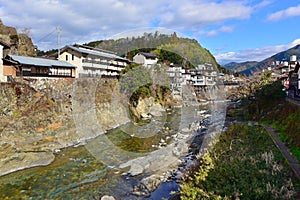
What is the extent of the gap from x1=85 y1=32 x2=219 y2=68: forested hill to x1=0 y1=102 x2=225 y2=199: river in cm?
3809

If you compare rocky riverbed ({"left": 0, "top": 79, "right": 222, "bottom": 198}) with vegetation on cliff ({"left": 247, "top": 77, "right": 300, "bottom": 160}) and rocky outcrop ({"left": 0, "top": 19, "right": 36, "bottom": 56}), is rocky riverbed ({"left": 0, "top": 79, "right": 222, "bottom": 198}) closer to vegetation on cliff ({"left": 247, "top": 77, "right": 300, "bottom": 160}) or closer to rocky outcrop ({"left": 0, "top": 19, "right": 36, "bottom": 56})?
vegetation on cliff ({"left": 247, "top": 77, "right": 300, "bottom": 160})

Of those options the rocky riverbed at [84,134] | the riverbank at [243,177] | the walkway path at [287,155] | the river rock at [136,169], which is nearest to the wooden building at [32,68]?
the rocky riverbed at [84,134]

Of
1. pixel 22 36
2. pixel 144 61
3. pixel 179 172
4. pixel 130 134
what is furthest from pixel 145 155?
pixel 144 61

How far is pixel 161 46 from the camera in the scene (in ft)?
196

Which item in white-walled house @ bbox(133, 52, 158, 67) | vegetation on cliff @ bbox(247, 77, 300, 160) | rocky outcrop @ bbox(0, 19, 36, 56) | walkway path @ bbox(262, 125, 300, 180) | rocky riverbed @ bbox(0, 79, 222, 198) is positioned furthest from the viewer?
white-walled house @ bbox(133, 52, 158, 67)

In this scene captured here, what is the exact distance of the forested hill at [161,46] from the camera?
181 ft

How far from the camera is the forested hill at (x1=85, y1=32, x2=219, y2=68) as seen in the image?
55.1 meters

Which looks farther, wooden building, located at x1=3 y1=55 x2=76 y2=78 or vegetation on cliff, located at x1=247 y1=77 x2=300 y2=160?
wooden building, located at x1=3 y1=55 x2=76 y2=78

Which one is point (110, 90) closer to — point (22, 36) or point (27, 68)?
point (27, 68)

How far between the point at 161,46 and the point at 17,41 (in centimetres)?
3530

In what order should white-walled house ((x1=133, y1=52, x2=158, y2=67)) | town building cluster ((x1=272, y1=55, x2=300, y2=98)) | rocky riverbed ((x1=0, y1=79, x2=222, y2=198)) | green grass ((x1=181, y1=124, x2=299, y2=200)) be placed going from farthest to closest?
1. white-walled house ((x1=133, y1=52, x2=158, y2=67))
2. town building cluster ((x1=272, y1=55, x2=300, y2=98))
3. rocky riverbed ((x1=0, y1=79, x2=222, y2=198))
4. green grass ((x1=181, y1=124, x2=299, y2=200))

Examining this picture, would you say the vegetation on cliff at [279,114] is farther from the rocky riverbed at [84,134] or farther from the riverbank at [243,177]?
the rocky riverbed at [84,134]

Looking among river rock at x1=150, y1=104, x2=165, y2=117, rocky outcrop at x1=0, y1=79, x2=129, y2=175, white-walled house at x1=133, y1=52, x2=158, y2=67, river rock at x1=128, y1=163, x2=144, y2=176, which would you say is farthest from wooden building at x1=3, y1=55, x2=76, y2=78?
white-walled house at x1=133, y1=52, x2=158, y2=67

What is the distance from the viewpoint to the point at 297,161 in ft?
33.2
